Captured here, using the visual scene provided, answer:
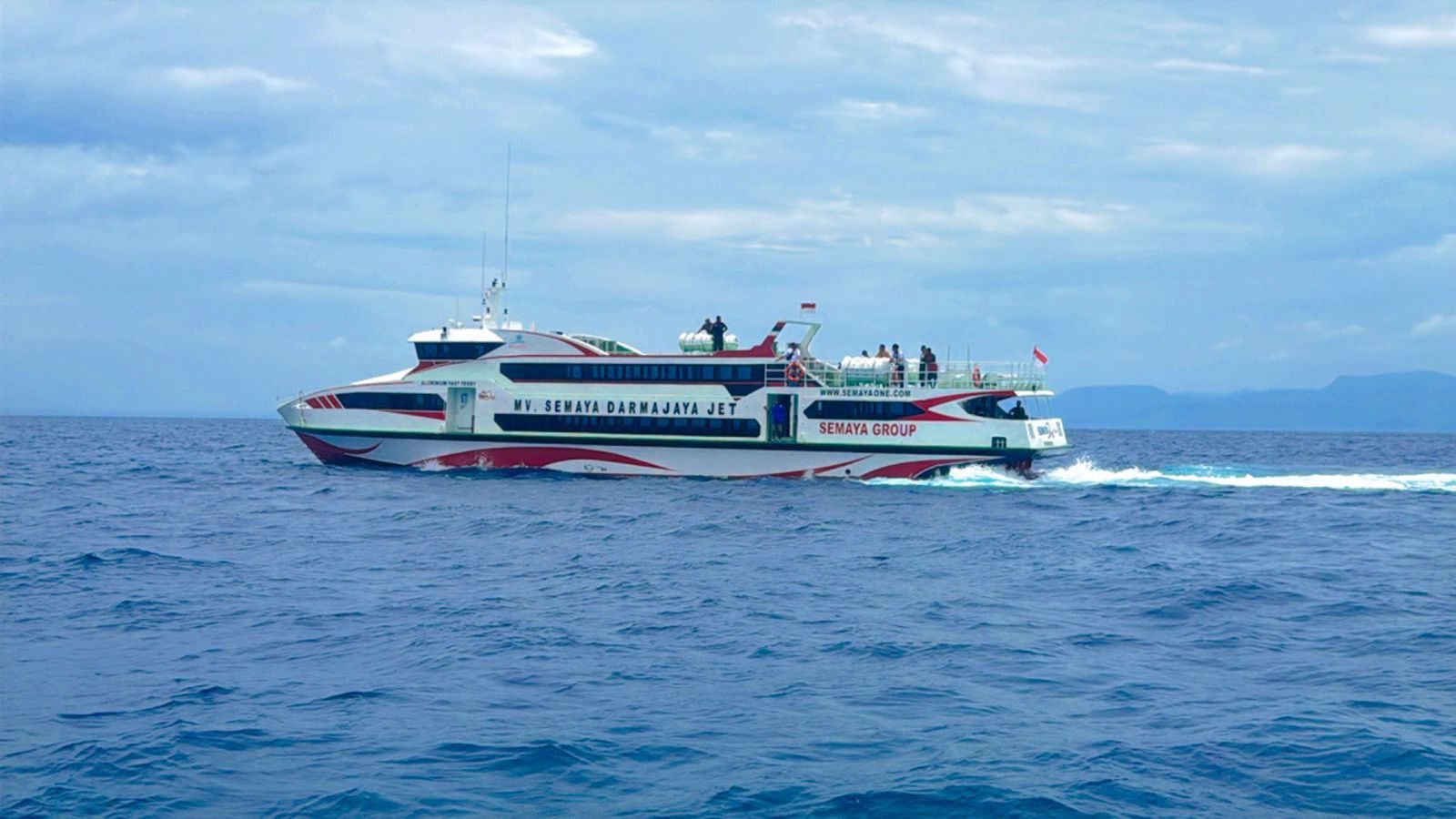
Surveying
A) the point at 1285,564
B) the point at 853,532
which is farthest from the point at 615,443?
the point at 1285,564

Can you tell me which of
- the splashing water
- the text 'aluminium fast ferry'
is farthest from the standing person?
the splashing water

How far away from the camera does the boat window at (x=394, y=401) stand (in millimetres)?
41688

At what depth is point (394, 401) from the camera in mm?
42031

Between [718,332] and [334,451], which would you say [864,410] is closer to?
[718,332]

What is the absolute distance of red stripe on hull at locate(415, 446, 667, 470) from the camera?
1568 inches

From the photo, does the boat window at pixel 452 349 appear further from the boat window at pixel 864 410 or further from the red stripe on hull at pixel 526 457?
the boat window at pixel 864 410

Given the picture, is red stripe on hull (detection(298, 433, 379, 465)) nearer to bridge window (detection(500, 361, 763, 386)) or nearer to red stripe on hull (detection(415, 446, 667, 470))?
red stripe on hull (detection(415, 446, 667, 470))

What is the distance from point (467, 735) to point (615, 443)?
28.9m

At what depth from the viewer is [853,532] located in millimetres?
25734

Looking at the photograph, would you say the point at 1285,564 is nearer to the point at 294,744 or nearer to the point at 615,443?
the point at 294,744

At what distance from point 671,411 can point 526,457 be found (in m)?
5.56

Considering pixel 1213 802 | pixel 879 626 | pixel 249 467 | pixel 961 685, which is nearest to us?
pixel 1213 802

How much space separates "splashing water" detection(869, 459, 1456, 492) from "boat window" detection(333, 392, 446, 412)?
1612 cm

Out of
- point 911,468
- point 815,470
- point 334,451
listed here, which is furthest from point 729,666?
point 334,451
